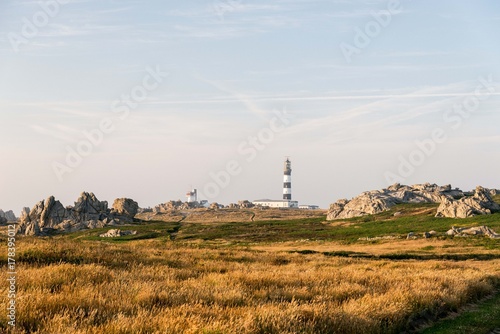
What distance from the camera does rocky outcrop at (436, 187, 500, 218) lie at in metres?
107

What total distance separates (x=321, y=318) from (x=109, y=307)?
16.7 ft

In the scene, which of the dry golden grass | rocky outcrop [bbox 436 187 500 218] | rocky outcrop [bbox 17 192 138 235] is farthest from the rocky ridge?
the dry golden grass

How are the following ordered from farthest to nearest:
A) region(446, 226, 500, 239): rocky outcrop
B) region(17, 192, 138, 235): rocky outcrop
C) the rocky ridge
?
region(17, 192, 138, 235): rocky outcrop < the rocky ridge < region(446, 226, 500, 239): rocky outcrop

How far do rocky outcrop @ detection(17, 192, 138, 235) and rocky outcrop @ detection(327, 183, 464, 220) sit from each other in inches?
2876

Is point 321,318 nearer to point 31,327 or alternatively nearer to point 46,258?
point 31,327

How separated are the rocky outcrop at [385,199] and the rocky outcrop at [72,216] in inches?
2876

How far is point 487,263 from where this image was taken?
40500 millimetres

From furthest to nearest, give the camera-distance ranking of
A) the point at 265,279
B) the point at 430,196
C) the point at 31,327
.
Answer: the point at 430,196
the point at 265,279
the point at 31,327

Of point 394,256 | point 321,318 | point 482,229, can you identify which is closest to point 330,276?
point 321,318

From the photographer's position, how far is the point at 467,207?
107750 mm

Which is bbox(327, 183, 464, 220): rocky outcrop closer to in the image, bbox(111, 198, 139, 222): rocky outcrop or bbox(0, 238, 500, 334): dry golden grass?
bbox(111, 198, 139, 222): rocky outcrop

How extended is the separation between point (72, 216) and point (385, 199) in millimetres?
100583

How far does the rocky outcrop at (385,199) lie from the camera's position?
15025 cm

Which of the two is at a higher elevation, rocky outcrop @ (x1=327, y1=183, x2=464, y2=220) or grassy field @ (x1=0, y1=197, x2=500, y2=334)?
rocky outcrop @ (x1=327, y1=183, x2=464, y2=220)
